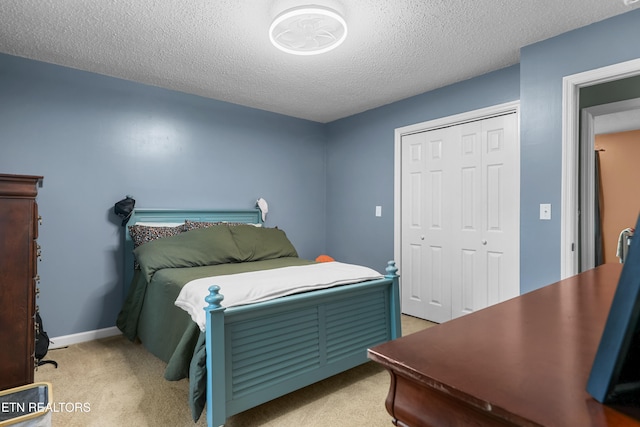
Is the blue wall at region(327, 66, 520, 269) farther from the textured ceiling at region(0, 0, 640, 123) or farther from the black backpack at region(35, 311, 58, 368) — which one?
the black backpack at region(35, 311, 58, 368)

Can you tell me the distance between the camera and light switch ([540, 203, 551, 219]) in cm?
242

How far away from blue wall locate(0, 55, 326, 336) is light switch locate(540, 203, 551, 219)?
2879 millimetres

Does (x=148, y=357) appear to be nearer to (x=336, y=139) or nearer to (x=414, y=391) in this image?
(x=414, y=391)

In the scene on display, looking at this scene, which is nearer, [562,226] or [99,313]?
[562,226]

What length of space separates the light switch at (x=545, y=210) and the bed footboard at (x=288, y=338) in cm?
115

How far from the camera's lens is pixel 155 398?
206cm

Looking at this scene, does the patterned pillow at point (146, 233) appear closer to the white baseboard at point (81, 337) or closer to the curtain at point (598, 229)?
the white baseboard at point (81, 337)

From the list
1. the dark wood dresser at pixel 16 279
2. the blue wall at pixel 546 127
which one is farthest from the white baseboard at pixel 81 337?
the blue wall at pixel 546 127

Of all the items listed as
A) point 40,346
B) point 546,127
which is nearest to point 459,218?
point 546,127

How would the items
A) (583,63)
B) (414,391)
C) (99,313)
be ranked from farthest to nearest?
1. (99,313)
2. (583,63)
3. (414,391)

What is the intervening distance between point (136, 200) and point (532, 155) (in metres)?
3.40

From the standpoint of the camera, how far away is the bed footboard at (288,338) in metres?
1.66

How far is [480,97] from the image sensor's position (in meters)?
3.05

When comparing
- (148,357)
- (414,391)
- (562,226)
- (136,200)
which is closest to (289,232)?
(136,200)
